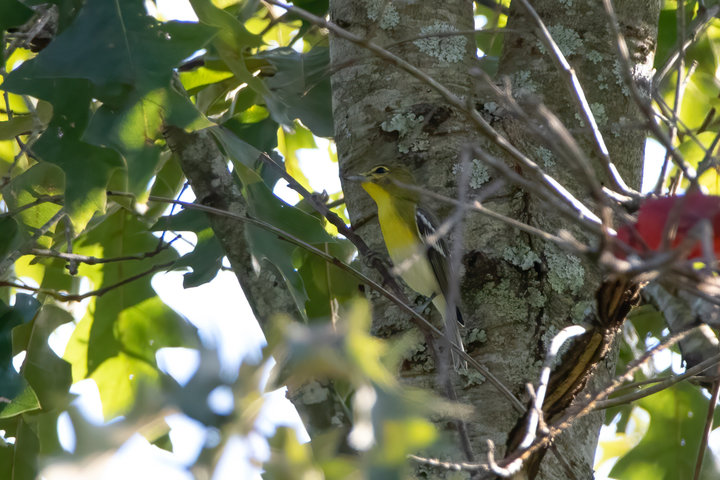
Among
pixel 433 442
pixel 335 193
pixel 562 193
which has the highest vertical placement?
pixel 562 193

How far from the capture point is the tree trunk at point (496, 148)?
9.08ft

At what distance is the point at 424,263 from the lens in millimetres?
5078

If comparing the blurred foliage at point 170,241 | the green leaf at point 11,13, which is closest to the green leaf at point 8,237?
the blurred foliage at point 170,241

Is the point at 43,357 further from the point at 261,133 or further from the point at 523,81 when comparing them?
the point at 523,81

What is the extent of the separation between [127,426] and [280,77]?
2870mm

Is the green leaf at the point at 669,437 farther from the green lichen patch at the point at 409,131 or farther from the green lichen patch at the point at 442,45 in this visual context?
the green lichen patch at the point at 442,45

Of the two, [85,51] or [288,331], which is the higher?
[288,331]

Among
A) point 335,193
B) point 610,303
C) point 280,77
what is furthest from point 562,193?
point 335,193

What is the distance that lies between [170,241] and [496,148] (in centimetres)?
161

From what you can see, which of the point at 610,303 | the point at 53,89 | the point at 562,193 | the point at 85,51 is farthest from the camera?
the point at 53,89

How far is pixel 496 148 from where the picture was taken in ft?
10.5

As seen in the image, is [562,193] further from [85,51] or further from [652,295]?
[85,51]

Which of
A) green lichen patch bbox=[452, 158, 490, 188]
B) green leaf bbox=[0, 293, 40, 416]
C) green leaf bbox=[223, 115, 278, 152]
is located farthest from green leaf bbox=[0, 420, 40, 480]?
green lichen patch bbox=[452, 158, 490, 188]

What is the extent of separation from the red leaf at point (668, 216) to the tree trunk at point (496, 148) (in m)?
0.97
